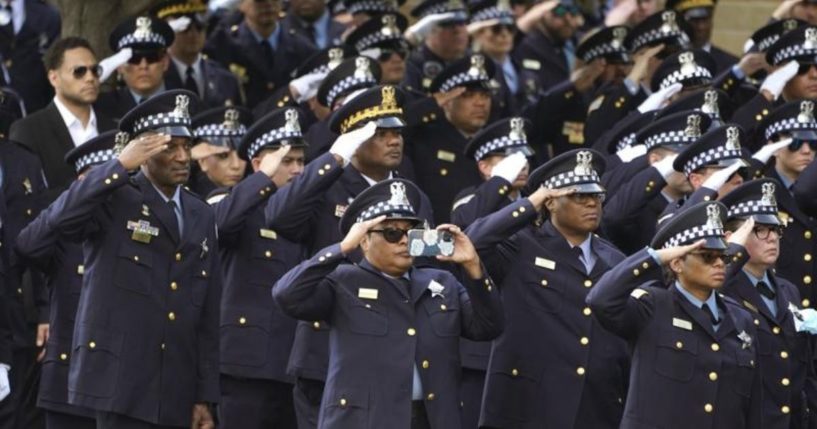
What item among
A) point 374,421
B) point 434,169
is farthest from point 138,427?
point 434,169

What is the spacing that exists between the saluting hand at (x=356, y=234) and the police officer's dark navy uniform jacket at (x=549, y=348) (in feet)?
4.17

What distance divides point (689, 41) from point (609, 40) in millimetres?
594

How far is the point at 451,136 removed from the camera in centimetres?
1684

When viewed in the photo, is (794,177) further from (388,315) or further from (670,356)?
(388,315)

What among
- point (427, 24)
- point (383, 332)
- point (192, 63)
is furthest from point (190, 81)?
point (383, 332)

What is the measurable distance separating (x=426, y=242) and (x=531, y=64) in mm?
7900

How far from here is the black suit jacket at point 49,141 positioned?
1569 cm

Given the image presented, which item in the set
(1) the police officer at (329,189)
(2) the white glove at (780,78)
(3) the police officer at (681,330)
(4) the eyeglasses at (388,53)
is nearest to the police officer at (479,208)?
(1) the police officer at (329,189)

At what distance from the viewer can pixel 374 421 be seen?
12469mm

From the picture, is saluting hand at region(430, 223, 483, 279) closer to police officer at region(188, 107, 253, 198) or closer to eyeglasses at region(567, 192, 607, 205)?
eyeglasses at region(567, 192, 607, 205)

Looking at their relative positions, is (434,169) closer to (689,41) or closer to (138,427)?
(689,41)

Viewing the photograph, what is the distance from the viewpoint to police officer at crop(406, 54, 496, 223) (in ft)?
55.1

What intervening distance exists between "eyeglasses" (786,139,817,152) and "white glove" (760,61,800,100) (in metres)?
1.17

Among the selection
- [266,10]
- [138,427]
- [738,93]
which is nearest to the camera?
[138,427]
